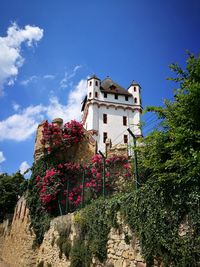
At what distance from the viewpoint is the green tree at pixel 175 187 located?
5.24m

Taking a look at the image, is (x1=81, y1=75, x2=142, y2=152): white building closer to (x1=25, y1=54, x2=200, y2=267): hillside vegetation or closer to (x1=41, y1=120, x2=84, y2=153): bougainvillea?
(x1=41, y1=120, x2=84, y2=153): bougainvillea

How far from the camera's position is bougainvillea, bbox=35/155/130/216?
1160 centimetres

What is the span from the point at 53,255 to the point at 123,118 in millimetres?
28706

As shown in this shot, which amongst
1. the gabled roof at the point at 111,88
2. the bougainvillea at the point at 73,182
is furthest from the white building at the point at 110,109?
the bougainvillea at the point at 73,182

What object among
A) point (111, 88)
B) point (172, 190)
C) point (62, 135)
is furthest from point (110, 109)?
point (172, 190)

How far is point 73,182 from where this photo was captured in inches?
540

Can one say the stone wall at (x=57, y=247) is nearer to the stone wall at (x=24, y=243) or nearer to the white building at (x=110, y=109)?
the stone wall at (x=24, y=243)

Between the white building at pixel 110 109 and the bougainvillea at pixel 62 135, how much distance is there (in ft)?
60.4

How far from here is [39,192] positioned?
48.2ft

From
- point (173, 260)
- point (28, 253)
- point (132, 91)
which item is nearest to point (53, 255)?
point (28, 253)

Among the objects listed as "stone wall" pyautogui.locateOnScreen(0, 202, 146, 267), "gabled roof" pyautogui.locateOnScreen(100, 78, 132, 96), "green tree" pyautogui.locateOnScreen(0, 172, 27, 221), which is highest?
"gabled roof" pyautogui.locateOnScreen(100, 78, 132, 96)

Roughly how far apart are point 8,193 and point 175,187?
27.7m

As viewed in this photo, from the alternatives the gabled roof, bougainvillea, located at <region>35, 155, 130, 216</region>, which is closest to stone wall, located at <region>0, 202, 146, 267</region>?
bougainvillea, located at <region>35, 155, 130, 216</region>

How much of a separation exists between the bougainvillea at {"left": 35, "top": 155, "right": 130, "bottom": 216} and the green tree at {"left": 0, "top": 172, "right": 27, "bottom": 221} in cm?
1533
